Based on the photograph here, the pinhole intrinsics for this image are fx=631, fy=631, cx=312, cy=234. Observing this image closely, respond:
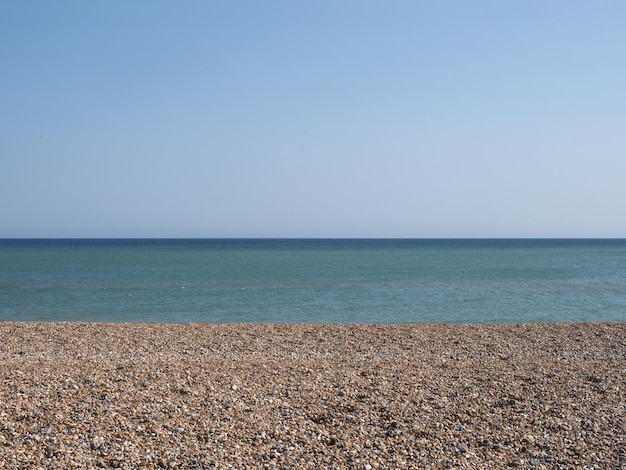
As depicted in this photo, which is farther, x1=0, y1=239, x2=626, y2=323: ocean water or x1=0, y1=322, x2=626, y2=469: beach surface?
x1=0, y1=239, x2=626, y2=323: ocean water

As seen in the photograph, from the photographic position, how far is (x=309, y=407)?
7754mm

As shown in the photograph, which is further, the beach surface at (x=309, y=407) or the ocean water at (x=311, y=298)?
the ocean water at (x=311, y=298)

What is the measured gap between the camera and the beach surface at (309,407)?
634cm

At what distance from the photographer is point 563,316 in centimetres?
2112

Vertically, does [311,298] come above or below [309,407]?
below

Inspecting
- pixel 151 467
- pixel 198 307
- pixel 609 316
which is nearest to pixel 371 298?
pixel 198 307

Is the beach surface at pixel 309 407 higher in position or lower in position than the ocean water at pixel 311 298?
higher

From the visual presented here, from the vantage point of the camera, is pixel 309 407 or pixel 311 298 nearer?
pixel 309 407

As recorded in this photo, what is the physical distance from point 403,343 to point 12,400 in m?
7.92

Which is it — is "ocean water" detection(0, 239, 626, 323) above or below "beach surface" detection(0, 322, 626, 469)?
below

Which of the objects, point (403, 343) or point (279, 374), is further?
point (403, 343)

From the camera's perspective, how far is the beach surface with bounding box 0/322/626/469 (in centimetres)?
634

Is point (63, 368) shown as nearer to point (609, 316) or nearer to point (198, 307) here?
point (198, 307)

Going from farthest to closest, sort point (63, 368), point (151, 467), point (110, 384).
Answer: point (63, 368)
point (110, 384)
point (151, 467)
